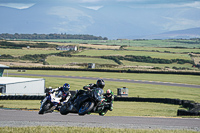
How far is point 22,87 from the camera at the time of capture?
56531mm

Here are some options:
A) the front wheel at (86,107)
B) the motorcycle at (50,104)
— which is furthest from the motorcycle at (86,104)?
the motorcycle at (50,104)

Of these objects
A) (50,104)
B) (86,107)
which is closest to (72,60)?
(50,104)

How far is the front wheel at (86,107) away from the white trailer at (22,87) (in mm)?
39887

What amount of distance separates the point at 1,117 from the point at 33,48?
171 metres

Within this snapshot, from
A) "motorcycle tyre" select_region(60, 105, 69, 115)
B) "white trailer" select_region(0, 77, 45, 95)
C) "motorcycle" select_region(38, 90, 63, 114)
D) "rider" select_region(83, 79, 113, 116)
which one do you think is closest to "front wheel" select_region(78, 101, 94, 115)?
"rider" select_region(83, 79, 113, 116)

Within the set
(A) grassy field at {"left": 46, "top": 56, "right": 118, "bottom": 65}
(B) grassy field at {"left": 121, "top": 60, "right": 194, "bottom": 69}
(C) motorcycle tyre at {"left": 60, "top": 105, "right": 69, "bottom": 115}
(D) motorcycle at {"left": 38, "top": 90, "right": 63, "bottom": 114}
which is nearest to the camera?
(C) motorcycle tyre at {"left": 60, "top": 105, "right": 69, "bottom": 115}

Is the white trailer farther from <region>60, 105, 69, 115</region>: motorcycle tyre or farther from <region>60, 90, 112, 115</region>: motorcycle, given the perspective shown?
<region>60, 90, 112, 115</region>: motorcycle

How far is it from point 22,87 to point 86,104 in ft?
139

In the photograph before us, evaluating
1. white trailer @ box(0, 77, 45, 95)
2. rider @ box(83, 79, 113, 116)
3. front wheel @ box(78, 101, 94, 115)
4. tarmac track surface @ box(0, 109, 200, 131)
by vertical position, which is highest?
rider @ box(83, 79, 113, 116)

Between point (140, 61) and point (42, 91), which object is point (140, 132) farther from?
point (140, 61)

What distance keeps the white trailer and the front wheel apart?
39887 mm

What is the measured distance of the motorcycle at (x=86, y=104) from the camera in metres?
15.6

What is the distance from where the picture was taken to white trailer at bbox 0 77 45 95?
5386 cm

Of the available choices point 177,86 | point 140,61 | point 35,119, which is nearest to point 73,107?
point 35,119
